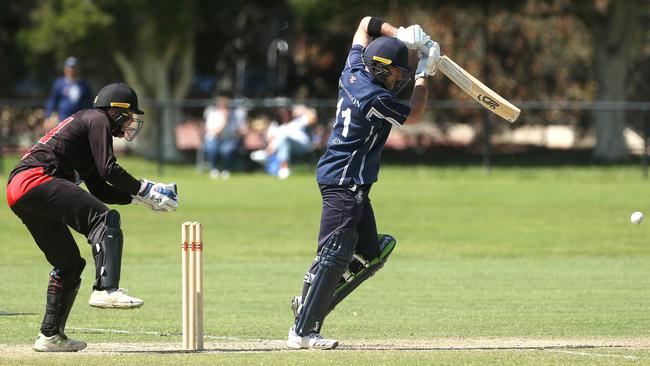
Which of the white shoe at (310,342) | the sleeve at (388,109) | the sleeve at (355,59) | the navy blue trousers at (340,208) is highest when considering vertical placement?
the sleeve at (355,59)

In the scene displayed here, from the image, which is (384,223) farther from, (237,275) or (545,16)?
(545,16)

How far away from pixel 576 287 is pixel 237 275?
372cm

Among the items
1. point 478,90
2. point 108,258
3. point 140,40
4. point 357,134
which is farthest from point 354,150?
point 140,40

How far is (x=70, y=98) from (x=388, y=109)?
14822mm

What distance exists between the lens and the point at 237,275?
1416 centimetres

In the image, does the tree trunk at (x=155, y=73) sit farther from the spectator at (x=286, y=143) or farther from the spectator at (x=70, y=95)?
the spectator at (x=70, y=95)

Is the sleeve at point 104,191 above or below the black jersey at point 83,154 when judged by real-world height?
below

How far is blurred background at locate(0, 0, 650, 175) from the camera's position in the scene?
102ft

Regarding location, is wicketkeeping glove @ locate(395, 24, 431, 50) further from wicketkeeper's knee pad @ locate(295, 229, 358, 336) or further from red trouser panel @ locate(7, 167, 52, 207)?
red trouser panel @ locate(7, 167, 52, 207)

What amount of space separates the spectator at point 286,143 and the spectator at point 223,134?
24.1 inches

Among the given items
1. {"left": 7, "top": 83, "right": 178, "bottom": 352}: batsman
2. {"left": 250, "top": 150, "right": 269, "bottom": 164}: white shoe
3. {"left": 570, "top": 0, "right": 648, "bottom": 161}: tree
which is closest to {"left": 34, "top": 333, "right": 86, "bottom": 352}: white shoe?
{"left": 7, "top": 83, "right": 178, "bottom": 352}: batsman

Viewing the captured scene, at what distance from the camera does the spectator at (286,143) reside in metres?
29.4

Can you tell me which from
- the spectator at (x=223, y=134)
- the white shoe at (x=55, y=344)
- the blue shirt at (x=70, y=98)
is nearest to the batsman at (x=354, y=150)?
the white shoe at (x=55, y=344)

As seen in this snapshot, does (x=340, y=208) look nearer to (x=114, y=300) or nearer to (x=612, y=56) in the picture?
(x=114, y=300)
